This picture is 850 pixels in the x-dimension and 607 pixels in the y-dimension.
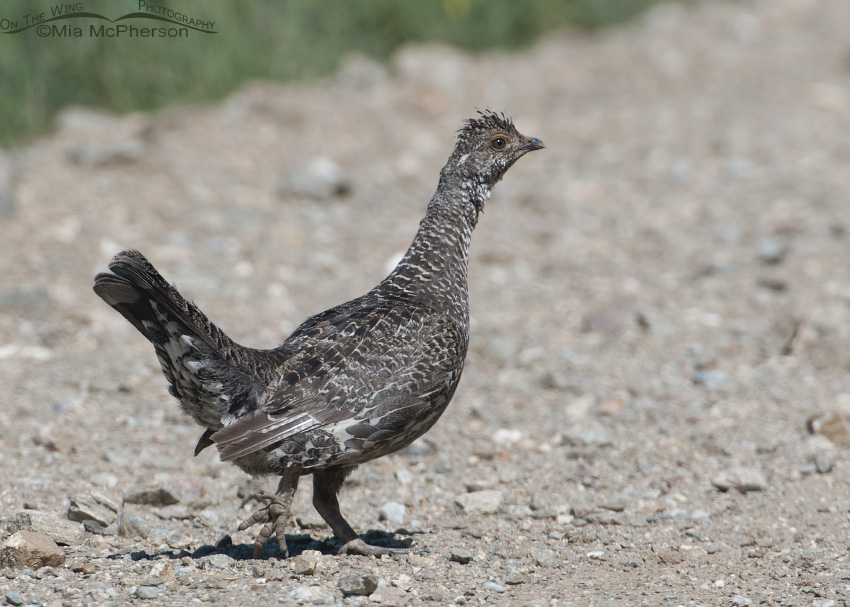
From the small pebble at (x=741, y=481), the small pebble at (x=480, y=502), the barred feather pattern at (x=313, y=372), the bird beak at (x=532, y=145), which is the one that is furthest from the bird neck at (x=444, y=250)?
the small pebble at (x=741, y=481)

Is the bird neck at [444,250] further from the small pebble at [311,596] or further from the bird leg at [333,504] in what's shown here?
the small pebble at [311,596]

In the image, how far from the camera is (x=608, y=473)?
664cm

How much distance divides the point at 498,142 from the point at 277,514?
2.72 metres

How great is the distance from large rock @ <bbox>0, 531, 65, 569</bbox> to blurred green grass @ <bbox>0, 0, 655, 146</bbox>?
307 inches

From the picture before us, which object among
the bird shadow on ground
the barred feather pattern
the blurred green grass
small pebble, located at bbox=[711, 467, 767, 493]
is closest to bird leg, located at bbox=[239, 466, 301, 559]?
the barred feather pattern

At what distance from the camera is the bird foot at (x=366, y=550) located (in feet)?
17.3

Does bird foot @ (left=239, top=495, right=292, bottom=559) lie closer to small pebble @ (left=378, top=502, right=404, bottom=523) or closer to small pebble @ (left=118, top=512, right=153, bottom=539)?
small pebble @ (left=118, top=512, right=153, bottom=539)

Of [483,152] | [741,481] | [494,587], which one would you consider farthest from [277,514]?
[741,481]

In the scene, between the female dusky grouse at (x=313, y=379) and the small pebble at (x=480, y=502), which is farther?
the small pebble at (x=480, y=502)

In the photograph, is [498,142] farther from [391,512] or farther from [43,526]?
[43,526]

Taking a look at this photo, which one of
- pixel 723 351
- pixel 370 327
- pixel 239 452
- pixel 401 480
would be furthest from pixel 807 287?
pixel 239 452

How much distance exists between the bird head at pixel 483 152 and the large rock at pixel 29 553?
3.16m

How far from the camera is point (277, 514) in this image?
5059 mm

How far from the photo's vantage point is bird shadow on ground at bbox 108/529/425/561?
511 cm
